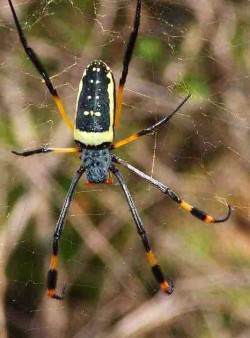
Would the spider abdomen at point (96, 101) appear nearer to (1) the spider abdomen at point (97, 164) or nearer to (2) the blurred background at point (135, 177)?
(1) the spider abdomen at point (97, 164)

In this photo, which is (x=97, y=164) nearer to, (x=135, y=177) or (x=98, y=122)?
(x=98, y=122)

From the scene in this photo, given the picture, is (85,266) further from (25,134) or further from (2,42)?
(2,42)

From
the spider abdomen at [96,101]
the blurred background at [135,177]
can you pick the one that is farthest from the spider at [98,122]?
the blurred background at [135,177]

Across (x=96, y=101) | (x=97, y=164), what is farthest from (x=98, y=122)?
(x=97, y=164)

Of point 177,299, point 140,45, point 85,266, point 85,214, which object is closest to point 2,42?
point 140,45

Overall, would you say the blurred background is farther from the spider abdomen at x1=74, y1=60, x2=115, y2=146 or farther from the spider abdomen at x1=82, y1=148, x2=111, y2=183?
the spider abdomen at x1=74, y1=60, x2=115, y2=146

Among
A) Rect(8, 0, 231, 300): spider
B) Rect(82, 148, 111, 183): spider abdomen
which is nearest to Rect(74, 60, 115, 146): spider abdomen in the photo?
Rect(8, 0, 231, 300): spider
